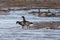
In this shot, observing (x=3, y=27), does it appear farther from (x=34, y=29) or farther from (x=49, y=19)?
(x=49, y=19)

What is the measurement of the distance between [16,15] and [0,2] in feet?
8.61

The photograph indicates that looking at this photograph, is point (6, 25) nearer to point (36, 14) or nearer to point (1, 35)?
point (1, 35)

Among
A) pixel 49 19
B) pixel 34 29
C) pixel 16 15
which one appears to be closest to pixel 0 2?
pixel 16 15

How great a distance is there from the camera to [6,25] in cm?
388

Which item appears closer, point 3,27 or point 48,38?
point 48,38

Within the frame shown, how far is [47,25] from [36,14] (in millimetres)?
1001

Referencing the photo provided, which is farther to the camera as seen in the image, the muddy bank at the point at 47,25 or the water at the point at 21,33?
the muddy bank at the point at 47,25

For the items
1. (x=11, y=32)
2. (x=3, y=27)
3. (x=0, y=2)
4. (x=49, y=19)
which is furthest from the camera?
(x=0, y=2)

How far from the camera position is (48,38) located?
3213mm

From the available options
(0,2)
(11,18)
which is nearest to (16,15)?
(11,18)

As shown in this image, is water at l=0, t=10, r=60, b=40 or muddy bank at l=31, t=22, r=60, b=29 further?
muddy bank at l=31, t=22, r=60, b=29

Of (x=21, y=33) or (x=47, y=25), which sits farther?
(x=47, y=25)

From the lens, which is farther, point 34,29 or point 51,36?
point 34,29

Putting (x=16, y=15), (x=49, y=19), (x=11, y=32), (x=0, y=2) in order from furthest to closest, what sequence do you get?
(x=0, y=2)
(x=16, y=15)
(x=49, y=19)
(x=11, y=32)
